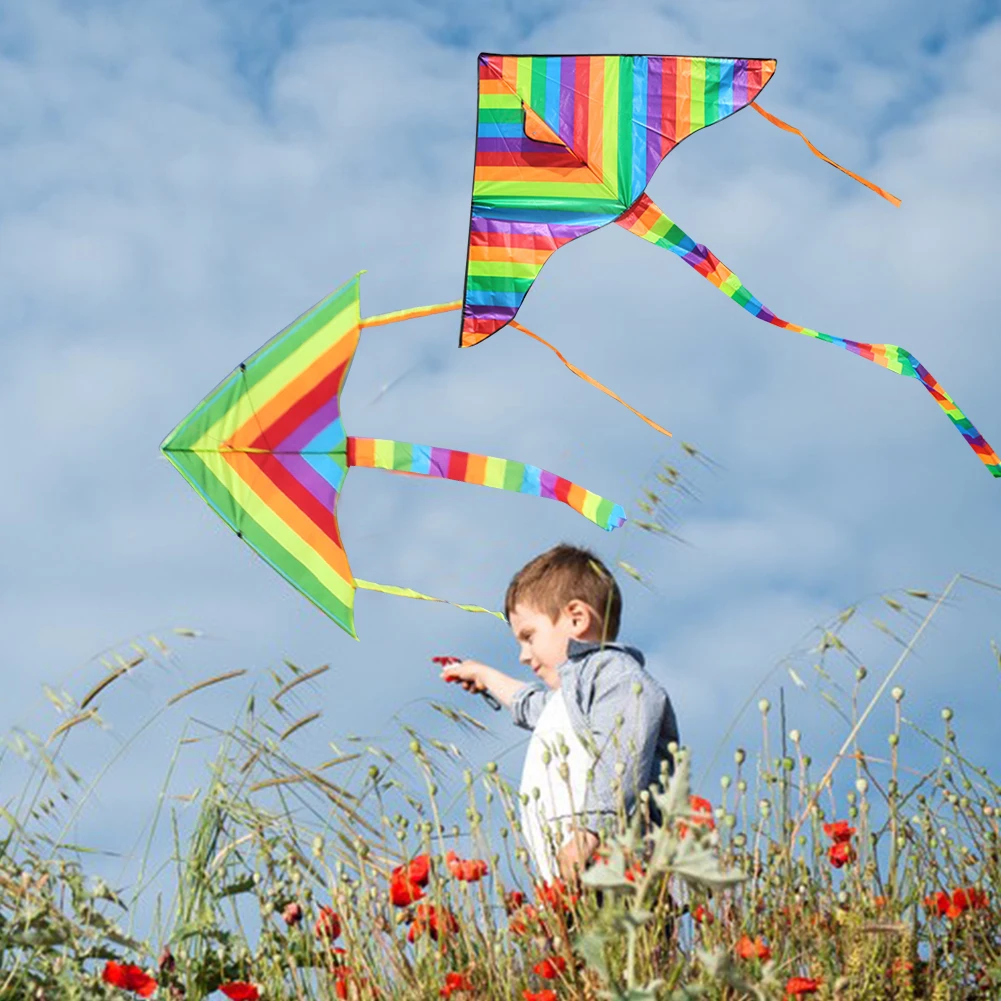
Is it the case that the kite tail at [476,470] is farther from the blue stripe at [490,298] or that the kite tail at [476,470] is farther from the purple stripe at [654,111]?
the purple stripe at [654,111]

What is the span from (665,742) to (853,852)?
45cm

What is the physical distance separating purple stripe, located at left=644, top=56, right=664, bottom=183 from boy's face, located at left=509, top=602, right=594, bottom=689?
160 centimetres

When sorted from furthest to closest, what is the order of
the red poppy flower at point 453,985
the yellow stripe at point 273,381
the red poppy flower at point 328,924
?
the yellow stripe at point 273,381, the red poppy flower at point 328,924, the red poppy flower at point 453,985

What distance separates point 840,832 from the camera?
267 centimetres

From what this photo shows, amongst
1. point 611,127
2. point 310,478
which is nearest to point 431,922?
point 310,478

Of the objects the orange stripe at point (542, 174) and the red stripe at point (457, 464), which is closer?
the red stripe at point (457, 464)

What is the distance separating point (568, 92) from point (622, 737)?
7.42ft

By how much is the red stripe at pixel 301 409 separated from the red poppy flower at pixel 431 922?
1740mm

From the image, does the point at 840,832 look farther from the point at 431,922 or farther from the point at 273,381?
the point at 273,381

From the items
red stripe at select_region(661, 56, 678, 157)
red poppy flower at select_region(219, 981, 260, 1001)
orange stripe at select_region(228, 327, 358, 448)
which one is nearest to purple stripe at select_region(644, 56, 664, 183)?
red stripe at select_region(661, 56, 678, 157)

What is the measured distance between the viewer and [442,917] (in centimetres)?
253

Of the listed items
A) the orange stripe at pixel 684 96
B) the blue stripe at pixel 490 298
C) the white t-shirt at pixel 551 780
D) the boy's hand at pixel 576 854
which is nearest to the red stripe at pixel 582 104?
the orange stripe at pixel 684 96

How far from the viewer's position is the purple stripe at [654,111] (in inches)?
169

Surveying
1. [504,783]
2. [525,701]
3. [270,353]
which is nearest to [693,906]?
[504,783]
